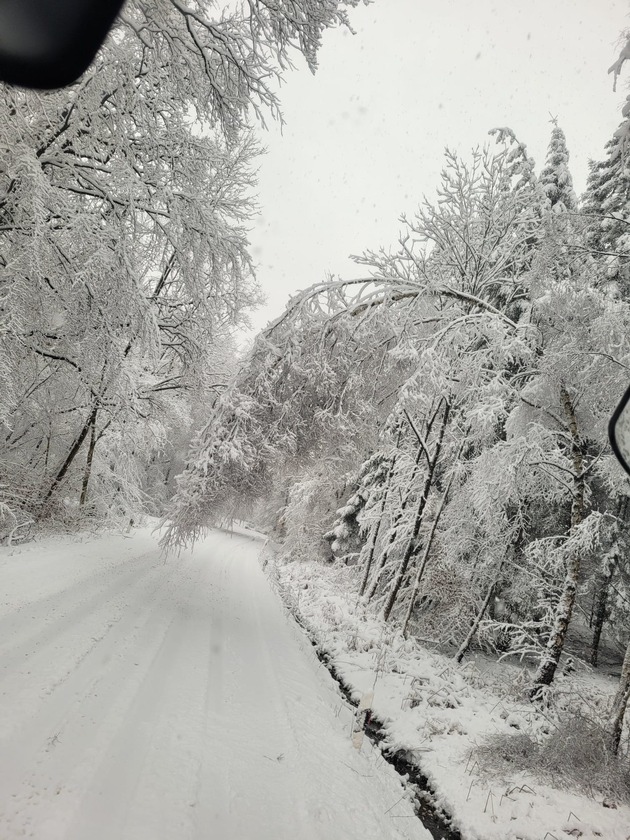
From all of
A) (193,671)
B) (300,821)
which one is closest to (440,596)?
(193,671)

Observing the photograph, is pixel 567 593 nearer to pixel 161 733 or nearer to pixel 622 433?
pixel 161 733

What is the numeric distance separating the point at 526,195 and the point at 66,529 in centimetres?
1458

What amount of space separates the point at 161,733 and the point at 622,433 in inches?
194

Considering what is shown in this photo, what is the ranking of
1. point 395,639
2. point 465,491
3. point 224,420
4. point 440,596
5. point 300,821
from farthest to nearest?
point 440,596, point 465,491, point 395,639, point 224,420, point 300,821

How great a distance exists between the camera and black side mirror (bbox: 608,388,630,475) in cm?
93

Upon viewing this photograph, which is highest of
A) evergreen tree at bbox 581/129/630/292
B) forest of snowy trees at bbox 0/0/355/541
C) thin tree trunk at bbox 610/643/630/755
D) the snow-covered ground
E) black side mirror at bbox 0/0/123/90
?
evergreen tree at bbox 581/129/630/292

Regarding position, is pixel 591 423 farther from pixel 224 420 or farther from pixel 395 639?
pixel 224 420

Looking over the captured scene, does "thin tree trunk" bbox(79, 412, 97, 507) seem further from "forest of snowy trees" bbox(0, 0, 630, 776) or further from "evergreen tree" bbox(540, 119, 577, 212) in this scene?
"evergreen tree" bbox(540, 119, 577, 212)

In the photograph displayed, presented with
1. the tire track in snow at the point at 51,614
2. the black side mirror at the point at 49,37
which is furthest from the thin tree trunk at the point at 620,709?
the black side mirror at the point at 49,37

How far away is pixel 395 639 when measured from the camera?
953 centimetres

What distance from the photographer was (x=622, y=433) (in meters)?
0.97

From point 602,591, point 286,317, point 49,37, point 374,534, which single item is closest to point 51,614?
point 286,317

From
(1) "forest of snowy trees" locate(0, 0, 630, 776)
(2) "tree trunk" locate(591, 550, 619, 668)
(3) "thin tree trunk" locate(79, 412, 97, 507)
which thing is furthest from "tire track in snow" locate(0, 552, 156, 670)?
(2) "tree trunk" locate(591, 550, 619, 668)

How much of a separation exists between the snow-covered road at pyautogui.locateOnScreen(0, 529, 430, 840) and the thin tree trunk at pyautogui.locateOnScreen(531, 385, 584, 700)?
3621 mm
